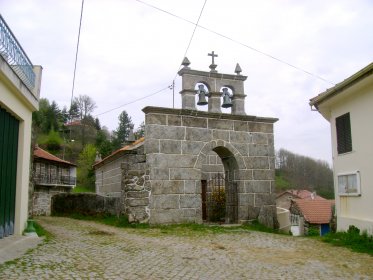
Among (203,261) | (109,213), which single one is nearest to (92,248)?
(203,261)

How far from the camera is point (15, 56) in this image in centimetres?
743

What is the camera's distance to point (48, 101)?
193 ft

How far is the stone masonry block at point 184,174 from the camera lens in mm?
10830

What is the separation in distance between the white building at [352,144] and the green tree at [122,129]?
3860cm

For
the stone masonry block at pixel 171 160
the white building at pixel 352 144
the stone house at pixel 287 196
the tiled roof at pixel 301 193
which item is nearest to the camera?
the white building at pixel 352 144

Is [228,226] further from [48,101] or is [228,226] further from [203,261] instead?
[48,101]

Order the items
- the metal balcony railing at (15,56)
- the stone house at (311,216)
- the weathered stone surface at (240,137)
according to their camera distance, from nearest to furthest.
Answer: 1. the metal balcony railing at (15,56)
2. the weathered stone surface at (240,137)
3. the stone house at (311,216)

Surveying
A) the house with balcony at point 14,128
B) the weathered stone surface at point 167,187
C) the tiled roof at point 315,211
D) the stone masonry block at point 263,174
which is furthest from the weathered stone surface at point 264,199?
the tiled roof at point 315,211

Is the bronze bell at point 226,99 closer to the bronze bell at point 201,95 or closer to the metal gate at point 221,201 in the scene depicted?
the bronze bell at point 201,95

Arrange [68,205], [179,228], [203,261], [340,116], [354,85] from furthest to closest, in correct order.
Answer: [68,205] → [179,228] → [340,116] → [354,85] → [203,261]

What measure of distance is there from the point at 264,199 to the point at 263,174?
2.49ft

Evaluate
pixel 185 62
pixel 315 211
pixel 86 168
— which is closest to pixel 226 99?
pixel 185 62

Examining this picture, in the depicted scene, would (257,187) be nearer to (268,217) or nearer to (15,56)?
(268,217)

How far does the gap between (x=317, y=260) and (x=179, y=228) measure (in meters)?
4.47
